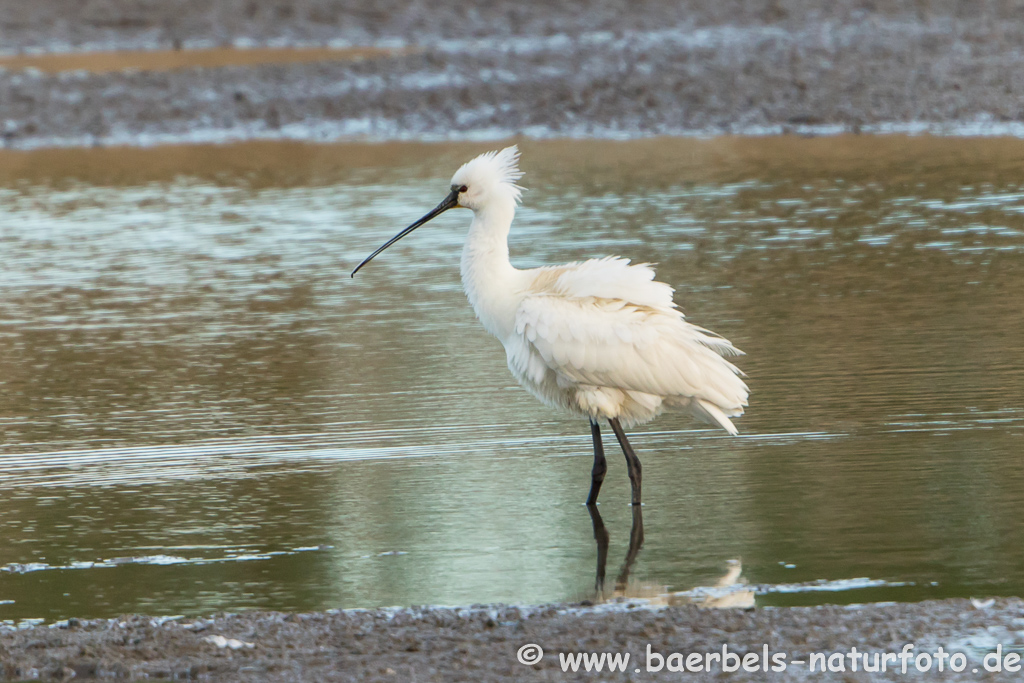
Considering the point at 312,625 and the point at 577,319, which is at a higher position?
the point at 577,319

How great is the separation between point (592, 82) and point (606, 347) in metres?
16.6

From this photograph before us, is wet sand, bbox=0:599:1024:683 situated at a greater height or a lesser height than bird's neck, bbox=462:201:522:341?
lesser

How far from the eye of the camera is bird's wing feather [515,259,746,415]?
6996mm

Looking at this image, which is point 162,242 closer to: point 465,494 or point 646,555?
point 465,494

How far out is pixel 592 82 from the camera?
75.8 ft

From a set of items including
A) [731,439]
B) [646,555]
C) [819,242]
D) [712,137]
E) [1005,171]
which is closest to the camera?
[646,555]

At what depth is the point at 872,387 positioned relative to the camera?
352 inches

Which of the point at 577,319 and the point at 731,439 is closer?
the point at 577,319

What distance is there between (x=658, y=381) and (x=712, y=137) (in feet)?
45.9

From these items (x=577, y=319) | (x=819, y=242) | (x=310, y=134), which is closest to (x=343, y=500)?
(x=577, y=319)

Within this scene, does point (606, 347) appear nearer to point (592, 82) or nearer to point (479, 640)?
point (479, 640)

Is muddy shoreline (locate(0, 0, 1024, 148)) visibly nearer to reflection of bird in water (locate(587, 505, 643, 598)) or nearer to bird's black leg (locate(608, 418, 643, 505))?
bird's black leg (locate(608, 418, 643, 505))
